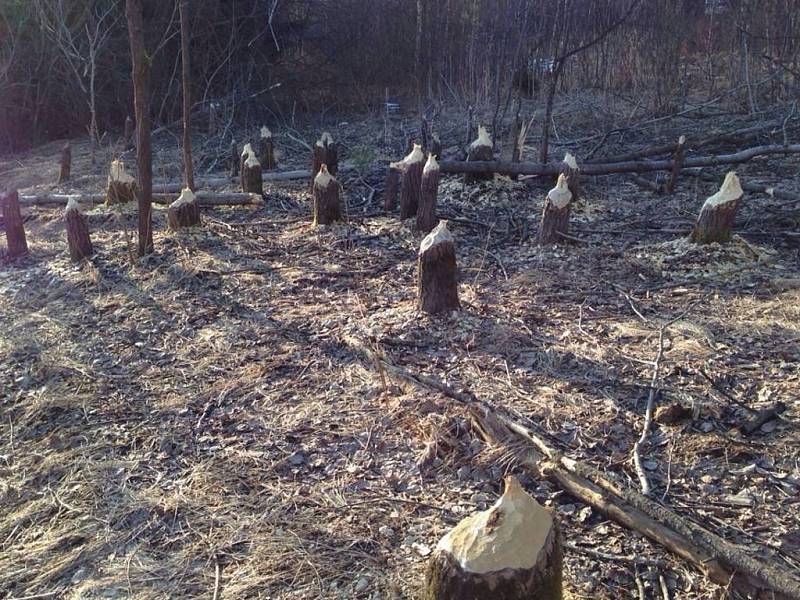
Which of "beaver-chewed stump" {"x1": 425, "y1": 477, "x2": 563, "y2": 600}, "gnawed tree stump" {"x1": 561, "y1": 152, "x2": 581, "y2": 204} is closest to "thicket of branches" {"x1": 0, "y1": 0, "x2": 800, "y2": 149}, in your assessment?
"gnawed tree stump" {"x1": 561, "y1": 152, "x2": 581, "y2": 204}

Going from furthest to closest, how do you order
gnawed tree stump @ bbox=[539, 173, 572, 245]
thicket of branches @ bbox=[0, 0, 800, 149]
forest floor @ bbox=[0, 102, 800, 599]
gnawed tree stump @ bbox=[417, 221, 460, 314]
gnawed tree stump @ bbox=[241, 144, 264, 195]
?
thicket of branches @ bbox=[0, 0, 800, 149] < gnawed tree stump @ bbox=[241, 144, 264, 195] < gnawed tree stump @ bbox=[539, 173, 572, 245] < gnawed tree stump @ bbox=[417, 221, 460, 314] < forest floor @ bbox=[0, 102, 800, 599]

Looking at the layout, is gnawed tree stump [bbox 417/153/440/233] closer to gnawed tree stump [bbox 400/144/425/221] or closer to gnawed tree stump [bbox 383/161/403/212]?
gnawed tree stump [bbox 400/144/425/221]

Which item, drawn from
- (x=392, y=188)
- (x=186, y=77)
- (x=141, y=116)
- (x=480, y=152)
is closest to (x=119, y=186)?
(x=186, y=77)

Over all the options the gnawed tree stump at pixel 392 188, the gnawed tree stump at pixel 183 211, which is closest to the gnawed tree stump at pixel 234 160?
the gnawed tree stump at pixel 183 211

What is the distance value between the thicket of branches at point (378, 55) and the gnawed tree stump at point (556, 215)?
265 cm

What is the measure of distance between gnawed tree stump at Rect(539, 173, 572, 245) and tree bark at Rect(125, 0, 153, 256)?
3425 mm

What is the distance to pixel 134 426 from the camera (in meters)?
3.59

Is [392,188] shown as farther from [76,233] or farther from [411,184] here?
[76,233]

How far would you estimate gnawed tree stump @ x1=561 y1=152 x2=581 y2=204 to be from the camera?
21.7ft

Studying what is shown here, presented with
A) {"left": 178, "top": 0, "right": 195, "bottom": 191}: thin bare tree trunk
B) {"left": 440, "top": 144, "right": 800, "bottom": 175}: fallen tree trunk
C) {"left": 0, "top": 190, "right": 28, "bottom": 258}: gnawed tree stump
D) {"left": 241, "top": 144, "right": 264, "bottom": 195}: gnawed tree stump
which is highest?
{"left": 178, "top": 0, "right": 195, "bottom": 191}: thin bare tree trunk

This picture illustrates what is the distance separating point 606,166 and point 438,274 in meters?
3.71

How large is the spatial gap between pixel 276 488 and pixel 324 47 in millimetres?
12357

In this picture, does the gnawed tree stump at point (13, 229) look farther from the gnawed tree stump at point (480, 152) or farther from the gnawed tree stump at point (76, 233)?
the gnawed tree stump at point (480, 152)

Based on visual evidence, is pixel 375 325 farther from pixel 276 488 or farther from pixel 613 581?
pixel 613 581
